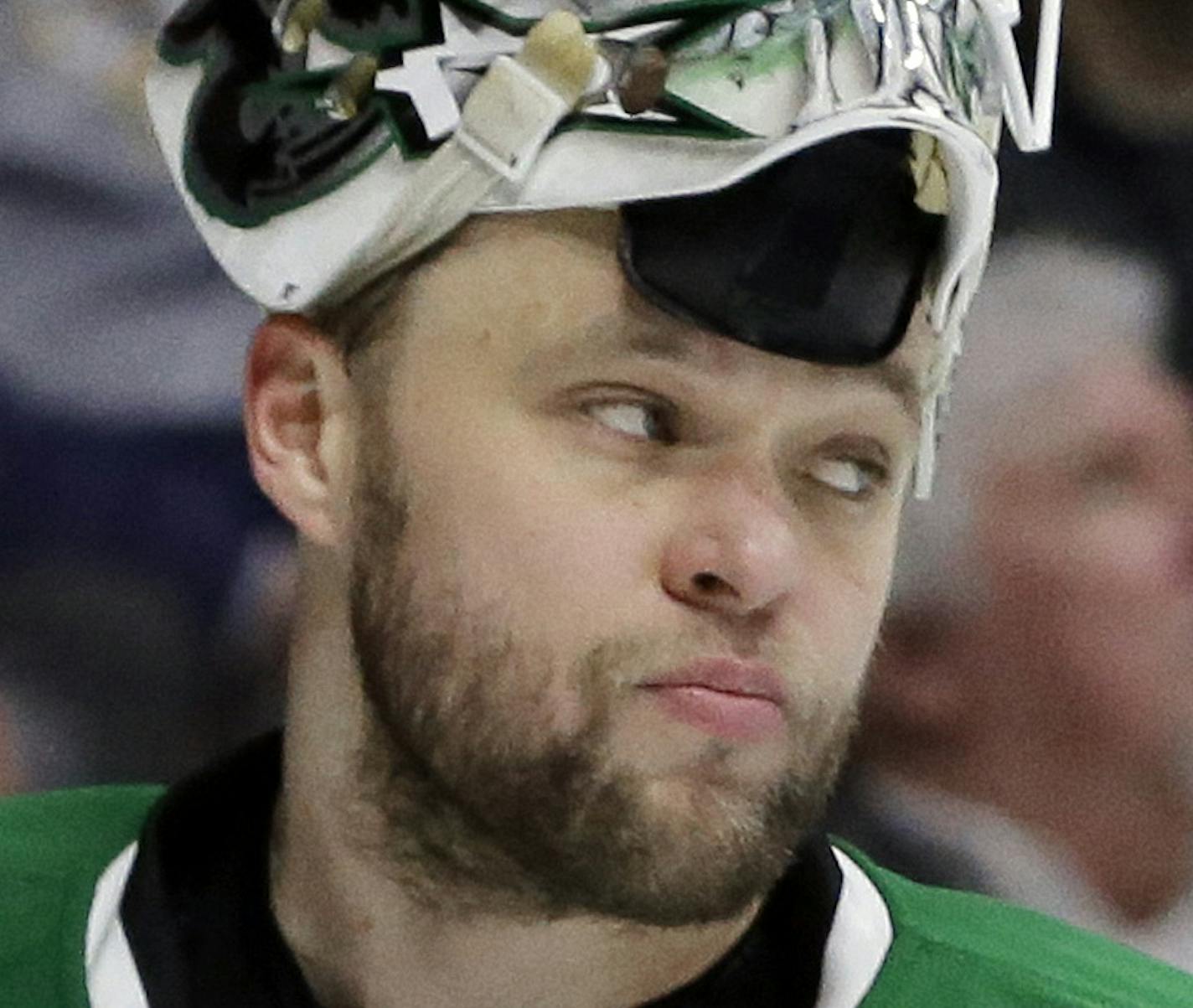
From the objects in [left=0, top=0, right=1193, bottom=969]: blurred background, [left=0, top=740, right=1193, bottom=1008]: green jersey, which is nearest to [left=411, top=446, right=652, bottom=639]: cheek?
[left=0, top=740, right=1193, bottom=1008]: green jersey

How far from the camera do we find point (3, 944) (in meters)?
0.86

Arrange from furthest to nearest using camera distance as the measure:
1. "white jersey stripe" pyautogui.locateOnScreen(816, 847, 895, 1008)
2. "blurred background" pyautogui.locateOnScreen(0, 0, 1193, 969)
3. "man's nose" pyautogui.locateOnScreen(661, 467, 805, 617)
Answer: "blurred background" pyautogui.locateOnScreen(0, 0, 1193, 969) → "white jersey stripe" pyautogui.locateOnScreen(816, 847, 895, 1008) → "man's nose" pyautogui.locateOnScreen(661, 467, 805, 617)

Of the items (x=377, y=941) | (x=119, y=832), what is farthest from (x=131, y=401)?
(x=377, y=941)

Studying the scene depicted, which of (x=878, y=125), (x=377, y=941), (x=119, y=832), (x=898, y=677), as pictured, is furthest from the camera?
(x=898, y=677)

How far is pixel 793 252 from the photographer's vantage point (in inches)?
29.1

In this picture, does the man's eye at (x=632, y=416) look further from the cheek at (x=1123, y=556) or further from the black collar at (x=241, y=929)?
→ the cheek at (x=1123, y=556)

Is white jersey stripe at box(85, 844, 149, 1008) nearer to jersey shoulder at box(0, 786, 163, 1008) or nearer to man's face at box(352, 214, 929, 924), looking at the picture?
jersey shoulder at box(0, 786, 163, 1008)

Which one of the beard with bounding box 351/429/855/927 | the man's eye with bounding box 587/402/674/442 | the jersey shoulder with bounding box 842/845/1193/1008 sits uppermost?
the man's eye with bounding box 587/402/674/442

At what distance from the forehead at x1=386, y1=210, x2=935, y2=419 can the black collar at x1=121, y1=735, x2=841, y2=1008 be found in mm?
223

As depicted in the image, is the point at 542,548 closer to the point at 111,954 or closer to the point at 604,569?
the point at 604,569

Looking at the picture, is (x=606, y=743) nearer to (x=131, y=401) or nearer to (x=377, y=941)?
(x=377, y=941)

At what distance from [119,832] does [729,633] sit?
338mm

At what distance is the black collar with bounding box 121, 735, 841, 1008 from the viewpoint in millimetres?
831

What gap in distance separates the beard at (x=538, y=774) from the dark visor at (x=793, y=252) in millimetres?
118
